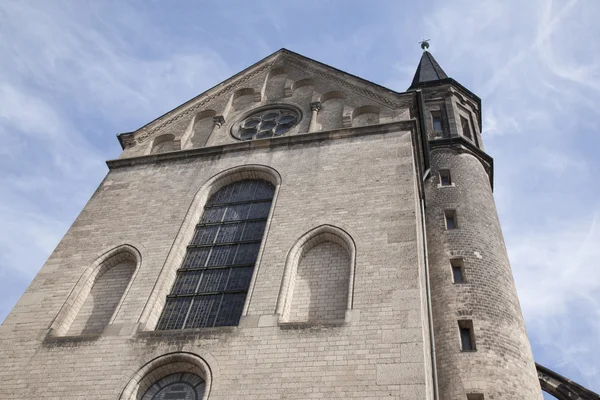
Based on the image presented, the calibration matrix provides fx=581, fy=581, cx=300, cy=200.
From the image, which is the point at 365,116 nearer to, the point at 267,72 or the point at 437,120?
the point at 267,72

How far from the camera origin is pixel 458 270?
49.7 ft

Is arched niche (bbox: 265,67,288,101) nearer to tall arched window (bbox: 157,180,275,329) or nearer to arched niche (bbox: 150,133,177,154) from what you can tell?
arched niche (bbox: 150,133,177,154)

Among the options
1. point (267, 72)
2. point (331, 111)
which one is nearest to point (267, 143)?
point (331, 111)

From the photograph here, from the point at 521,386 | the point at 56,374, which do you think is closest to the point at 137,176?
the point at 56,374

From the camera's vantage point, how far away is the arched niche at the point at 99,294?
39.1 feet

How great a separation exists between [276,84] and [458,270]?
8785 mm

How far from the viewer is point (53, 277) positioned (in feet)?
42.5

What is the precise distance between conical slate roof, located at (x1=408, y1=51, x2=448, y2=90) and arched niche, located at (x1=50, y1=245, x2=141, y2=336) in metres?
15.3

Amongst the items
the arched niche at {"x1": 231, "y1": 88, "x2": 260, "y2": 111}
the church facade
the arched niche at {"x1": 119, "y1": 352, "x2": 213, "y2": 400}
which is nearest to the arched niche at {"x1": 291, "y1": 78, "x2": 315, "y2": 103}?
the church facade

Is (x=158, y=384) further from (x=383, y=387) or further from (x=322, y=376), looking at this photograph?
(x=383, y=387)

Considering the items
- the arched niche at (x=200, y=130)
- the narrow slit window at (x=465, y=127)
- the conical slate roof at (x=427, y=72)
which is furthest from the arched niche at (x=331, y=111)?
the conical slate roof at (x=427, y=72)

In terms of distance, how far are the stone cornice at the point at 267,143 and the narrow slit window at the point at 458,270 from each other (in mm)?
3609

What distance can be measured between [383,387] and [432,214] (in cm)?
874

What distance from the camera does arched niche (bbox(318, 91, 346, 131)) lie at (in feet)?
54.1
